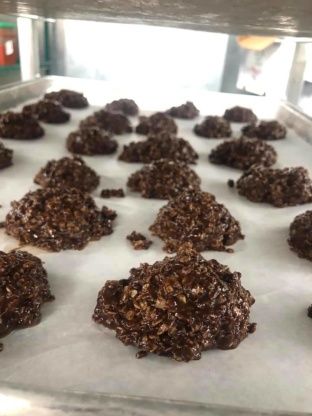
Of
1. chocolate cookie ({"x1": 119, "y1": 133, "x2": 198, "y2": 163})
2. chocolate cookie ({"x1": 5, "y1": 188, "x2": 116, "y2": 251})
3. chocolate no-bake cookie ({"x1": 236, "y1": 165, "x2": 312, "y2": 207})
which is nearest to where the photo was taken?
chocolate cookie ({"x1": 5, "y1": 188, "x2": 116, "y2": 251})

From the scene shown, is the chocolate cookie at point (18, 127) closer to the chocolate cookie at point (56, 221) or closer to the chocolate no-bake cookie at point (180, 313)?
the chocolate cookie at point (56, 221)

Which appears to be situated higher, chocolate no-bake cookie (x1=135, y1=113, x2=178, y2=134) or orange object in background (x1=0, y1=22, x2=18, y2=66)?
orange object in background (x1=0, y1=22, x2=18, y2=66)

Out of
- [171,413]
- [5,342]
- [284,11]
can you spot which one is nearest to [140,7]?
[284,11]

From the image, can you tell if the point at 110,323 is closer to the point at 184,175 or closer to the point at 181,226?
the point at 181,226

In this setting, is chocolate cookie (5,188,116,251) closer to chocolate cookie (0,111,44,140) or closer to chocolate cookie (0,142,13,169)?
chocolate cookie (0,142,13,169)

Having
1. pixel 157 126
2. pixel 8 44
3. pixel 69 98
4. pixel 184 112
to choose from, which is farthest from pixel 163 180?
pixel 8 44

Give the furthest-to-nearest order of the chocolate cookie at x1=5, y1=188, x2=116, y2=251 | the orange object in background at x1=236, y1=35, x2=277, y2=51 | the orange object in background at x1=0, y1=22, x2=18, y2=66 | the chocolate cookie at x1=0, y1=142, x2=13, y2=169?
the orange object in background at x1=236, y1=35, x2=277, y2=51, the orange object in background at x1=0, y1=22, x2=18, y2=66, the chocolate cookie at x1=0, y1=142, x2=13, y2=169, the chocolate cookie at x1=5, y1=188, x2=116, y2=251

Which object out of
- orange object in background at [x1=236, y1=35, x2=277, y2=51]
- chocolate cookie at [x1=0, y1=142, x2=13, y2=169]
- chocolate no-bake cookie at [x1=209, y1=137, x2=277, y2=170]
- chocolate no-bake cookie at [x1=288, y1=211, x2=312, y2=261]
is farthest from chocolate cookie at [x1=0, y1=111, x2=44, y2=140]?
orange object in background at [x1=236, y1=35, x2=277, y2=51]

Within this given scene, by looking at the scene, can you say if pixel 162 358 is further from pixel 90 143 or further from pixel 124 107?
pixel 124 107
